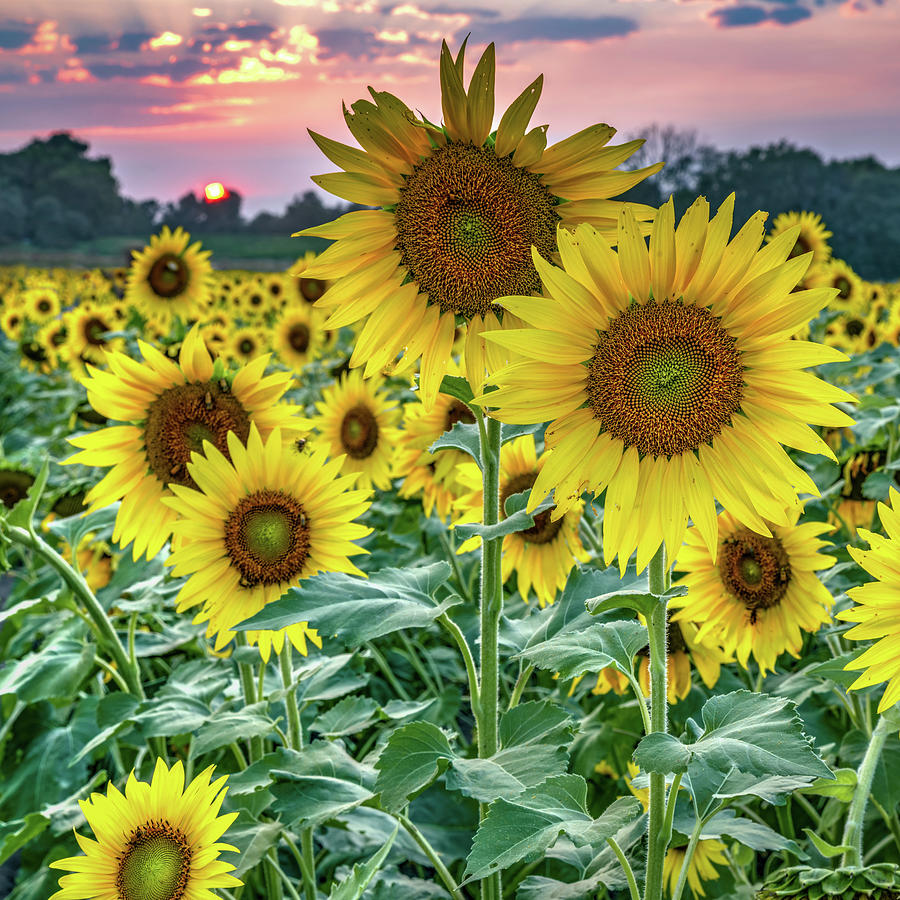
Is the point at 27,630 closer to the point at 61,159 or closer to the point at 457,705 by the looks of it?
the point at 457,705

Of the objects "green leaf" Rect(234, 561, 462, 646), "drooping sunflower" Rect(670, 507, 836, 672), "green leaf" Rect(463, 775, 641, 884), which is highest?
"green leaf" Rect(234, 561, 462, 646)

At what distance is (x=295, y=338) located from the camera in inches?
261

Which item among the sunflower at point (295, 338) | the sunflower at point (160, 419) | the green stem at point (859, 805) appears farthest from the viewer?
the sunflower at point (295, 338)

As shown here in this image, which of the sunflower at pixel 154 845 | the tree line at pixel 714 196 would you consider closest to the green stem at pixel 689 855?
the sunflower at pixel 154 845

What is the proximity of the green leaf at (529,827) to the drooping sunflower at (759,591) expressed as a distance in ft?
2.43

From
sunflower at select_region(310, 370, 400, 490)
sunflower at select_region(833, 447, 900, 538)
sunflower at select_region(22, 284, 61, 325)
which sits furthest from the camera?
sunflower at select_region(22, 284, 61, 325)

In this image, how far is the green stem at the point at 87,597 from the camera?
2.21m

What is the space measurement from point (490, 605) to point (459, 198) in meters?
0.68

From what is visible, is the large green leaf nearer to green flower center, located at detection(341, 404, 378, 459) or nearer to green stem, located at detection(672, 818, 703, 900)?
green stem, located at detection(672, 818, 703, 900)

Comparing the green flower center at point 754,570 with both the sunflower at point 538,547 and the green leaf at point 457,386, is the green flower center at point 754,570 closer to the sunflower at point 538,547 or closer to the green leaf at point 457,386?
the sunflower at point 538,547

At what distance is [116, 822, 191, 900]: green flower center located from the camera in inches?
61.1

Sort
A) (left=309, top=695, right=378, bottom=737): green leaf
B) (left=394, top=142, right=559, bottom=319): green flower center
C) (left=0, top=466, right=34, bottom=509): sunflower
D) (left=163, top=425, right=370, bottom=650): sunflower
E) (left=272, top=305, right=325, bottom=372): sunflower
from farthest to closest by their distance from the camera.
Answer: (left=272, top=305, right=325, bottom=372): sunflower
(left=0, top=466, right=34, bottom=509): sunflower
(left=309, top=695, right=378, bottom=737): green leaf
(left=163, top=425, right=370, bottom=650): sunflower
(left=394, top=142, right=559, bottom=319): green flower center

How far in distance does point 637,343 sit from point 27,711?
2562 millimetres

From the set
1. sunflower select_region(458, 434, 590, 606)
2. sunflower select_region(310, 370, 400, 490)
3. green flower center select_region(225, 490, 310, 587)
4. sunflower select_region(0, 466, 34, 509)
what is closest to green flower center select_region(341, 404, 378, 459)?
sunflower select_region(310, 370, 400, 490)
